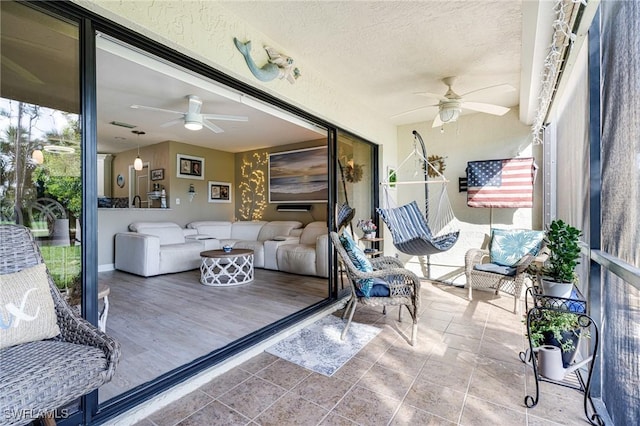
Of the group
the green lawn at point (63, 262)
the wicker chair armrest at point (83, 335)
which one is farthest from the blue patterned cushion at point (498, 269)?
the green lawn at point (63, 262)

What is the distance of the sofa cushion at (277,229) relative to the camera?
18.8ft

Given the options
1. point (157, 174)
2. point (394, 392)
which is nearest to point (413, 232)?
point (394, 392)

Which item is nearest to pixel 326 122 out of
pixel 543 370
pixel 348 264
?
pixel 348 264

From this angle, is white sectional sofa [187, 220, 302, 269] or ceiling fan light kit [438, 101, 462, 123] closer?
ceiling fan light kit [438, 101, 462, 123]

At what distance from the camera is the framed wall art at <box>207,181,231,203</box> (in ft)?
22.5

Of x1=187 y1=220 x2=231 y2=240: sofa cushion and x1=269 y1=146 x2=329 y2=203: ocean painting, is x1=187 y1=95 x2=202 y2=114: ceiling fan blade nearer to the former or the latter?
x1=269 y1=146 x2=329 y2=203: ocean painting

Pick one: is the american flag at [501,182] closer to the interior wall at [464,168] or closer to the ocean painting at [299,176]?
the interior wall at [464,168]

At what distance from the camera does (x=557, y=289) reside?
6.26 ft

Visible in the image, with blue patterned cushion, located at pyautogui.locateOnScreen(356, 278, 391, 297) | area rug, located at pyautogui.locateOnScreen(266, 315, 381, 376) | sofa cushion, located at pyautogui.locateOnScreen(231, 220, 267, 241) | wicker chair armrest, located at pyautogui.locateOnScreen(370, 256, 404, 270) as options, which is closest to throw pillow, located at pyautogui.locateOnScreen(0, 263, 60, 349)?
area rug, located at pyautogui.locateOnScreen(266, 315, 381, 376)

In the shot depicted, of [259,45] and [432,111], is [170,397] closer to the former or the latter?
[259,45]

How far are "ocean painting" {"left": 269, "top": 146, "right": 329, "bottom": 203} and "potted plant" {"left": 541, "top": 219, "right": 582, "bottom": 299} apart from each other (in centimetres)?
391

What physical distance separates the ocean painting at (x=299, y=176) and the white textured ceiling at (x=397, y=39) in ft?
→ 7.55

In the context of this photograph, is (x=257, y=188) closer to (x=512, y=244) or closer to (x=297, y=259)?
(x=297, y=259)

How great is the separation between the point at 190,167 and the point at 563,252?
6481 millimetres
